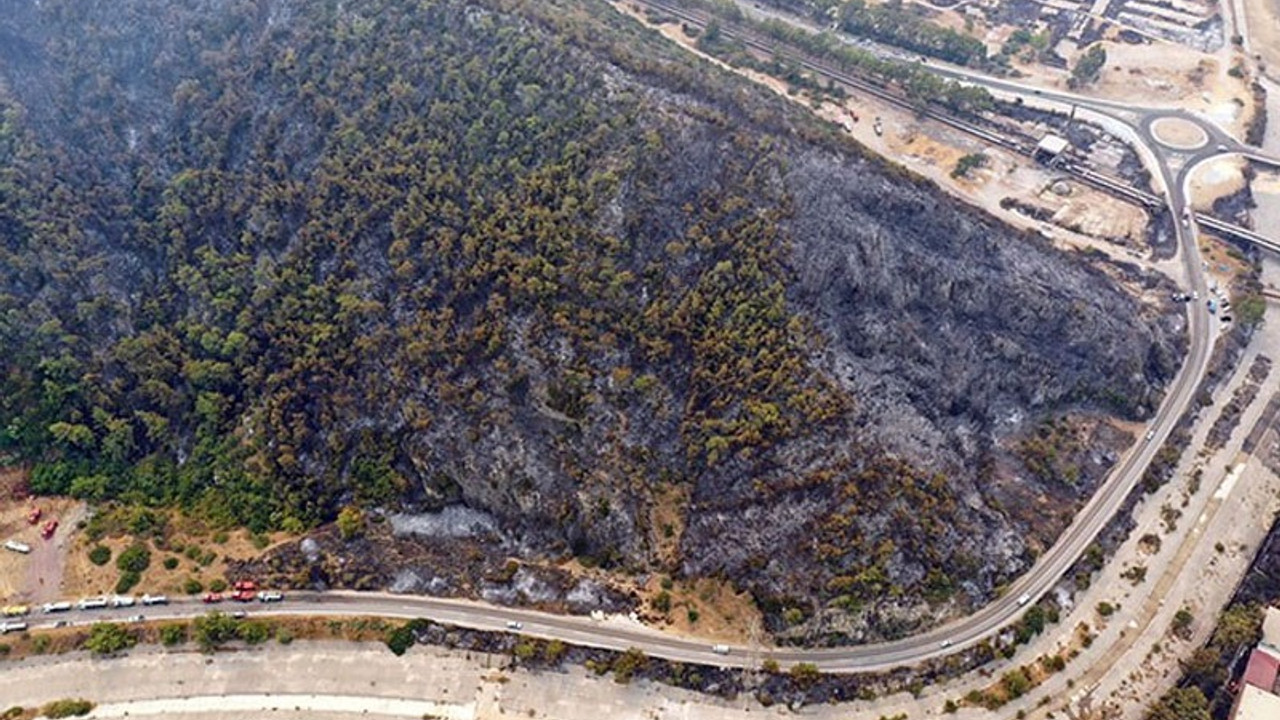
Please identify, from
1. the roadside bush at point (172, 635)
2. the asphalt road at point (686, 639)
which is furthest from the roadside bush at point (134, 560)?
the roadside bush at point (172, 635)

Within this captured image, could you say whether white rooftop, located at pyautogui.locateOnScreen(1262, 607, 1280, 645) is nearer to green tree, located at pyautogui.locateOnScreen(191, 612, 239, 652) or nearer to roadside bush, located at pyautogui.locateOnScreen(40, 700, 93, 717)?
green tree, located at pyautogui.locateOnScreen(191, 612, 239, 652)

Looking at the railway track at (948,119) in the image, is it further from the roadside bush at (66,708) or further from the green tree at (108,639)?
the roadside bush at (66,708)

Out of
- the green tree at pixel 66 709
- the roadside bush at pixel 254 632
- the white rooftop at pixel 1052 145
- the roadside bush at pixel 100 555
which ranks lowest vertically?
the green tree at pixel 66 709

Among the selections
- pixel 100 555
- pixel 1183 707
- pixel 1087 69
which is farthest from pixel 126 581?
pixel 1087 69

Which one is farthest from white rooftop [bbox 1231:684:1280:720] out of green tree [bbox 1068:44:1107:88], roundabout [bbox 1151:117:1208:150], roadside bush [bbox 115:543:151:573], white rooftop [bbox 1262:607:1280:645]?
roadside bush [bbox 115:543:151:573]

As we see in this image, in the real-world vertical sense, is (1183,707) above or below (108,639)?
above

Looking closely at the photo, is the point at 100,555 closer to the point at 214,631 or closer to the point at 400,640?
the point at 214,631

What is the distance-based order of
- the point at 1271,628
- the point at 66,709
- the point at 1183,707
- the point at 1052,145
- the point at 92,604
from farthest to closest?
the point at 1052,145
the point at 92,604
the point at 1271,628
the point at 66,709
the point at 1183,707
